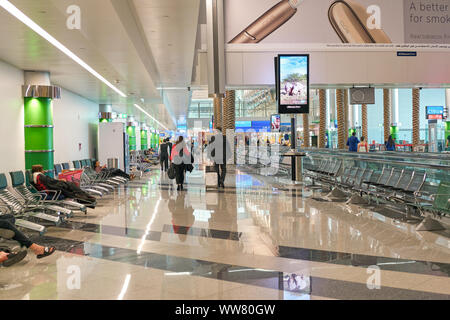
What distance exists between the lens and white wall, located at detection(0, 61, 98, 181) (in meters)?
11.5

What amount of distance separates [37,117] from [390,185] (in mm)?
9113

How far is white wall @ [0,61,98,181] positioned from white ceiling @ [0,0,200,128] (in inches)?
24.2

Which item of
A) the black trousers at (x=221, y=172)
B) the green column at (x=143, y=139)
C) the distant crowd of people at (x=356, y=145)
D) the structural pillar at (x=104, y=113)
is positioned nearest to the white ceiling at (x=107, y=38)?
the black trousers at (x=221, y=172)

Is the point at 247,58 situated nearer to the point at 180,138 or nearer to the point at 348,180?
the point at 180,138

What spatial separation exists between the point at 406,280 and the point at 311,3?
14458mm

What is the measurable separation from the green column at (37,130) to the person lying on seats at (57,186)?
10.6 feet

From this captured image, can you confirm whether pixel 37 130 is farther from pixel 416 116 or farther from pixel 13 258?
pixel 416 116

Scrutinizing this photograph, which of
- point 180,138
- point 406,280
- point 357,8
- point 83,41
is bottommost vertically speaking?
point 406,280

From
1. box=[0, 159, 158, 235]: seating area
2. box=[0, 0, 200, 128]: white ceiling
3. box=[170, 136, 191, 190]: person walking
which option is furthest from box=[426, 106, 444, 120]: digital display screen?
box=[0, 159, 158, 235]: seating area

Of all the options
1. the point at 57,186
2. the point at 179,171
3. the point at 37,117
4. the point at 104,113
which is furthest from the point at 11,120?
the point at 104,113

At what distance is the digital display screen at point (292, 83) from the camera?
13.2 metres
